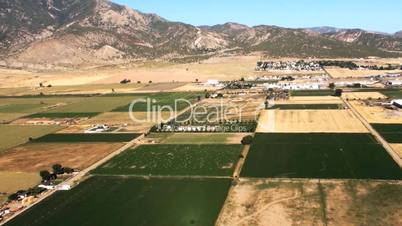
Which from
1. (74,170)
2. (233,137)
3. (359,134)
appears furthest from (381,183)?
(74,170)

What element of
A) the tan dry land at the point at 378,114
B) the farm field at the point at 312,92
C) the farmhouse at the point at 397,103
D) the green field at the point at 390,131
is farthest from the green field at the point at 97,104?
the farmhouse at the point at 397,103

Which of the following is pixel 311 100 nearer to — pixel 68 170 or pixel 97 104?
pixel 97 104

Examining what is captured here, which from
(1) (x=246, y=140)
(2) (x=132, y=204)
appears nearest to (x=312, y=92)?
(1) (x=246, y=140)

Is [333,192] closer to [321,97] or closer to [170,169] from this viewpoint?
[170,169]

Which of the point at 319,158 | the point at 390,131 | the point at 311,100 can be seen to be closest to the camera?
the point at 319,158

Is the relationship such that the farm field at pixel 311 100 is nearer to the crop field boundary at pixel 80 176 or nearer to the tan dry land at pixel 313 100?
the tan dry land at pixel 313 100

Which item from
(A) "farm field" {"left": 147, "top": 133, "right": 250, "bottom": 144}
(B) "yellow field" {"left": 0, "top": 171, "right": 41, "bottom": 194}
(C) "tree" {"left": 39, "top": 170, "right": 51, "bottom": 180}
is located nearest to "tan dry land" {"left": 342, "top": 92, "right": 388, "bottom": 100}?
(A) "farm field" {"left": 147, "top": 133, "right": 250, "bottom": 144}
